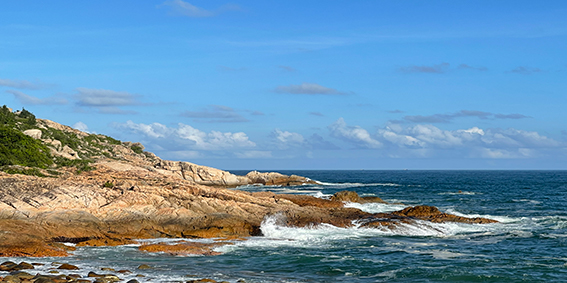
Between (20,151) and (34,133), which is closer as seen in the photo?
(20,151)

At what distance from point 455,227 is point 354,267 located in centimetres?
1664

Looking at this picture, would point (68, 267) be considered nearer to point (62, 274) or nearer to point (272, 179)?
point (62, 274)

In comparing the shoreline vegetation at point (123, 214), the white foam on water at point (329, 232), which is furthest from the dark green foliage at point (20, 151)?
the white foam on water at point (329, 232)

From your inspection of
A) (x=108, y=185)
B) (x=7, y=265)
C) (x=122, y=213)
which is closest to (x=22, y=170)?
(x=108, y=185)

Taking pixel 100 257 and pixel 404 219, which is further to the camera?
pixel 404 219

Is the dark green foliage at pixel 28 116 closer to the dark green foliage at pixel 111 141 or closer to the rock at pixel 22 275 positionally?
the dark green foliage at pixel 111 141

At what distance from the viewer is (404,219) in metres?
38.9

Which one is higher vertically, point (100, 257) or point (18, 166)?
point (18, 166)

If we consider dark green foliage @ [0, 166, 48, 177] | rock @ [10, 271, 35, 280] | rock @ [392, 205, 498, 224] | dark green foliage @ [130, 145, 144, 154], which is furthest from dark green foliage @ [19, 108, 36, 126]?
rock @ [10, 271, 35, 280]

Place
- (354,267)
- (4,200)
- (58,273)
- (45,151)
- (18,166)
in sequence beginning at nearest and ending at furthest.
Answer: (58,273)
(354,267)
(4,200)
(18,166)
(45,151)

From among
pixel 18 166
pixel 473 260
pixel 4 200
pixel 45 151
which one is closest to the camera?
pixel 473 260

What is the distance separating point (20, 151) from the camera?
4747cm

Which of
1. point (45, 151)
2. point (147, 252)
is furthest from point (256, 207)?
point (45, 151)

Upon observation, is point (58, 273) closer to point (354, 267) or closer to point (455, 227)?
point (354, 267)
